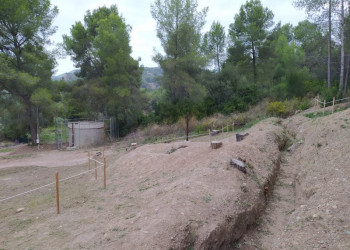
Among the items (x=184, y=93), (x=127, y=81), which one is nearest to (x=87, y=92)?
(x=127, y=81)

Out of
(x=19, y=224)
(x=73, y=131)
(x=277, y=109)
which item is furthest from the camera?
(x=73, y=131)

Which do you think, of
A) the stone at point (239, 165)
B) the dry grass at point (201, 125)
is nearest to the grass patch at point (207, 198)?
the stone at point (239, 165)

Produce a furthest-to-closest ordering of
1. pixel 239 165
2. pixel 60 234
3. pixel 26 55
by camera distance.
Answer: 1. pixel 26 55
2. pixel 239 165
3. pixel 60 234

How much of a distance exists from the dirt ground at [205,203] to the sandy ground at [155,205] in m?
0.02

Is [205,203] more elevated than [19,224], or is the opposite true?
[205,203]

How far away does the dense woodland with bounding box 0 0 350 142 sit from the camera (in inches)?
816

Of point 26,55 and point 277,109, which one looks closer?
point 277,109

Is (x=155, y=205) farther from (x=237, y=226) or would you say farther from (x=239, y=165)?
(x=239, y=165)

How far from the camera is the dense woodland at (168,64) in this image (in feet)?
68.0

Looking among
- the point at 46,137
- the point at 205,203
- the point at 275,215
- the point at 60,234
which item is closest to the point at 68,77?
the point at 46,137

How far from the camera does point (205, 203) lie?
5.35 metres

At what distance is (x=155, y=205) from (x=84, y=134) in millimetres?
17744

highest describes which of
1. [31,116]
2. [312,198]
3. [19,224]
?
[31,116]

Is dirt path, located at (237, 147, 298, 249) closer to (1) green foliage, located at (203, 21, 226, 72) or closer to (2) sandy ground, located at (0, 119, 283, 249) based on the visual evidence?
(2) sandy ground, located at (0, 119, 283, 249)
